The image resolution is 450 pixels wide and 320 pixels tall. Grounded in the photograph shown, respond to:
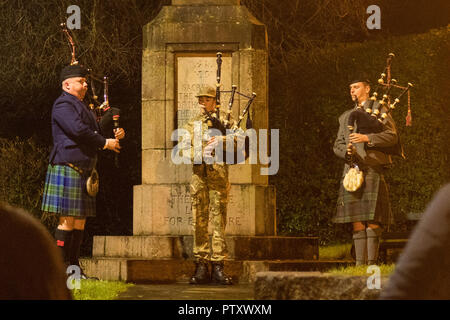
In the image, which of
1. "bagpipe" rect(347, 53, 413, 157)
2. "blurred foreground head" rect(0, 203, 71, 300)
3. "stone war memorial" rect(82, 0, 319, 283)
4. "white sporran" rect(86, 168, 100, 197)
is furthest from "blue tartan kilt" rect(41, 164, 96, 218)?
"blurred foreground head" rect(0, 203, 71, 300)

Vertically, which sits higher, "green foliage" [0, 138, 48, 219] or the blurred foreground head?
"green foliage" [0, 138, 48, 219]

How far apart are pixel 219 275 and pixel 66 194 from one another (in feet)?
5.35

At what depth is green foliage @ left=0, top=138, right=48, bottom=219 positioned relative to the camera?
1345 cm

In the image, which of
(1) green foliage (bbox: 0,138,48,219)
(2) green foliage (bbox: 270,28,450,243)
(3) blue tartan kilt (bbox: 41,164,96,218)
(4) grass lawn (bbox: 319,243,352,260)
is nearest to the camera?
(3) blue tartan kilt (bbox: 41,164,96,218)

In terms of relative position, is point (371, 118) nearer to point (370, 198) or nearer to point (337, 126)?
point (370, 198)

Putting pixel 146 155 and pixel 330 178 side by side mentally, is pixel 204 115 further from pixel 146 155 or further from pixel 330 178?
pixel 330 178

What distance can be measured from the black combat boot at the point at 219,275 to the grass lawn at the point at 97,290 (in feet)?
2.75

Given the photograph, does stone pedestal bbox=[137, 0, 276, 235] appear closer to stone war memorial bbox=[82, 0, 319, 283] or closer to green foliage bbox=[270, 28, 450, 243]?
stone war memorial bbox=[82, 0, 319, 283]

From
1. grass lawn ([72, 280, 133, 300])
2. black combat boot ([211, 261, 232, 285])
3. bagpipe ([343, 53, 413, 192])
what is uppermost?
bagpipe ([343, 53, 413, 192])

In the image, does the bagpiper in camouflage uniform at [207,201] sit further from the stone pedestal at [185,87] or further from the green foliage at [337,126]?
the green foliage at [337,126]

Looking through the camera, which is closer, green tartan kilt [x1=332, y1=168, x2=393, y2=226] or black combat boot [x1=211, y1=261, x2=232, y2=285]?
black combat boot [x1=211, y1=261, x2=232, y2=285]

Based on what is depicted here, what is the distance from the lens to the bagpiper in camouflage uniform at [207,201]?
8.70 m

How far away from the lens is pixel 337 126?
1337 centimetres

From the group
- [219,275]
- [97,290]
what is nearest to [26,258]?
[97,290]
